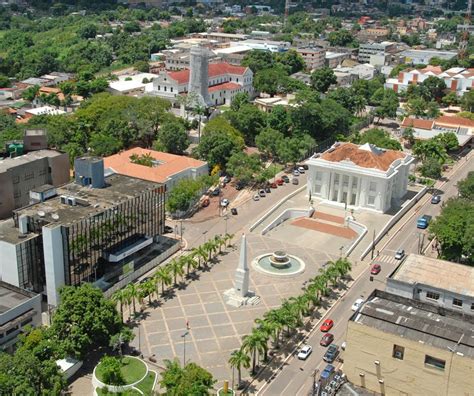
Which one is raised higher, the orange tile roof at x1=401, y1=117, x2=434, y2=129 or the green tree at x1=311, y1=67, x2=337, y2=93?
the green tree at x1=311, y1=67, x2=337, y2=93

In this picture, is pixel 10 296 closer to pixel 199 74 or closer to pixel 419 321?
pixel 419 321

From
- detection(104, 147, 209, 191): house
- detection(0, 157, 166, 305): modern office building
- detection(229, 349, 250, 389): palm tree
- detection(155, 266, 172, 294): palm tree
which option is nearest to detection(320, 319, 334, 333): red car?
detection(229, 349, 250, 389): palm tree

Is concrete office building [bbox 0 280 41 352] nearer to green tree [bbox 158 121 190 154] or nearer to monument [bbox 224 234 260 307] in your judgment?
monument [bbox 224 234 260 307]

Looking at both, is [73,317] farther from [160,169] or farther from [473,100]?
[473,100]

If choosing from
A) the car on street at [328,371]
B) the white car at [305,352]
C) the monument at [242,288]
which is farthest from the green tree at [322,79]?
the car on street at [328,371]

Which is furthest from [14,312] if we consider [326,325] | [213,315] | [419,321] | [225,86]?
[225,86]

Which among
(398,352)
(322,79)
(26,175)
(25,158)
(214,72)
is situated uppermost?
(214,72)

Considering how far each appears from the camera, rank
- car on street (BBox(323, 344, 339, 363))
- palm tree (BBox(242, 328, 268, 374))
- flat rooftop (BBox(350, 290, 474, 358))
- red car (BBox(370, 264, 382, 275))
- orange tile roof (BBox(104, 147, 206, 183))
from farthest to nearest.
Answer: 1. orange tile roof (BBox(104, 147, 206, 183))
2. red car (BBox(370, 264, 382, 275))
3. car on street (BBox(323, 344, 339, 363))
4. palm tree (BBox(242, 328, 268, 374))
5. flat rooftop (BBox(350, 290, 474, 358))
